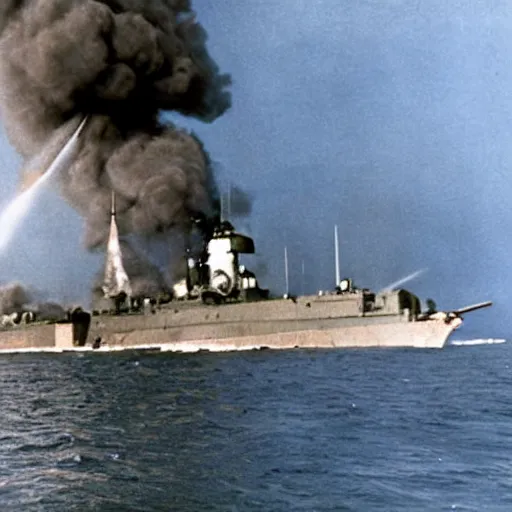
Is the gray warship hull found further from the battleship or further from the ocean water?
the ocean water

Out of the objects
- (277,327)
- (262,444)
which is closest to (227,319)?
(277,327)

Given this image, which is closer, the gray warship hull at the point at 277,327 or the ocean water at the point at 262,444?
the ocean water at the point at 262,444

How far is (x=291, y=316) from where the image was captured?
4300 centimetres

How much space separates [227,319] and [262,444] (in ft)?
103

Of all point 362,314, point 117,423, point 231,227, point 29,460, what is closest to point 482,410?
point 117,423

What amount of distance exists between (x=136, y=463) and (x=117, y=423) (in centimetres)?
454

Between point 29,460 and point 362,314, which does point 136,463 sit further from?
point 362,314

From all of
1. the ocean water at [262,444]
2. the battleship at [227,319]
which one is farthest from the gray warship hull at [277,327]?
the ocean water at [262,444]

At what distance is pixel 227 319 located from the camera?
44938mm

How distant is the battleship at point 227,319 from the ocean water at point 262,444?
15.2m

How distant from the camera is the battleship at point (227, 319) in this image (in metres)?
41.8

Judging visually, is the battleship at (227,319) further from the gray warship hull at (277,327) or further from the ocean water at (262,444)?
the ocean water at (262,444)

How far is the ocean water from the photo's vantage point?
10.0 metres

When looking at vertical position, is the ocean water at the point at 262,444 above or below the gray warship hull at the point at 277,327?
below
